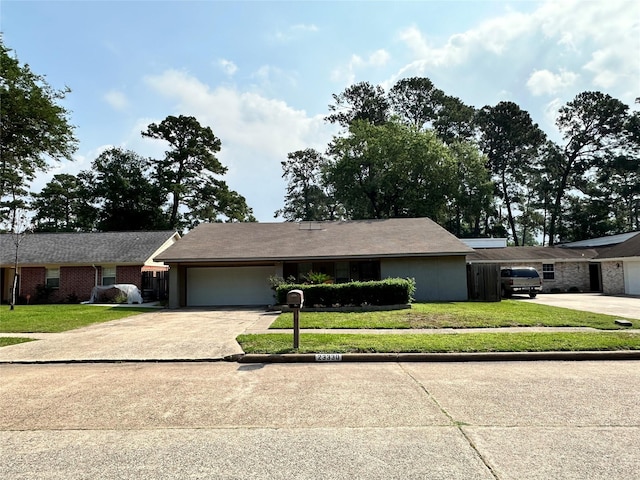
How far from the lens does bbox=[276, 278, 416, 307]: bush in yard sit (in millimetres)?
15766

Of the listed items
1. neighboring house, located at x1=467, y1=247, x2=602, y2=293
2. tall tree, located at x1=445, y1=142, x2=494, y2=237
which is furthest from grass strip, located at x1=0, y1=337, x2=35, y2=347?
tall tree, located at x1=445, y1=142, x2=494, y2=237

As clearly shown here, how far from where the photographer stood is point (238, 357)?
7852 mm

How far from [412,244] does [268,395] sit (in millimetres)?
16384

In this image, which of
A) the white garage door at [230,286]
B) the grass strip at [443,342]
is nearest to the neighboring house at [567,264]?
the white garage door at [230,286]

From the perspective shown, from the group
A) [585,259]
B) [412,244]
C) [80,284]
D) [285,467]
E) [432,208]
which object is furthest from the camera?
[432,208]

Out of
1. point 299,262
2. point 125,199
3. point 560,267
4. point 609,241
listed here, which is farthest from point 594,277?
point 125,199

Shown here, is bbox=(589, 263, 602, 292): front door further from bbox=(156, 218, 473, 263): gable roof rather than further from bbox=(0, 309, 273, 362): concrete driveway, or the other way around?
bbox=(0, 309, 273, 362): concrete driveway

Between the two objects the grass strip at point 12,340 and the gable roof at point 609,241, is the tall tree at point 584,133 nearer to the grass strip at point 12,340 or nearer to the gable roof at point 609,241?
the gable roof at point 609,241

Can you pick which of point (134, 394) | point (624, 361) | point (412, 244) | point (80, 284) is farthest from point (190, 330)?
point (80, 284)

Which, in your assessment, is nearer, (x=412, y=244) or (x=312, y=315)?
(x=312, y=315)

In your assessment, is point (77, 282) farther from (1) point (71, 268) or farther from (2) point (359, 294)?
(2) point (359, 294)

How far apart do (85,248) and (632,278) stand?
1281 inches

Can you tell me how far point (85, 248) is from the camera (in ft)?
83.2

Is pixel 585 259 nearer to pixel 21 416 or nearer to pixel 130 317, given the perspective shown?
pixel 130 317
